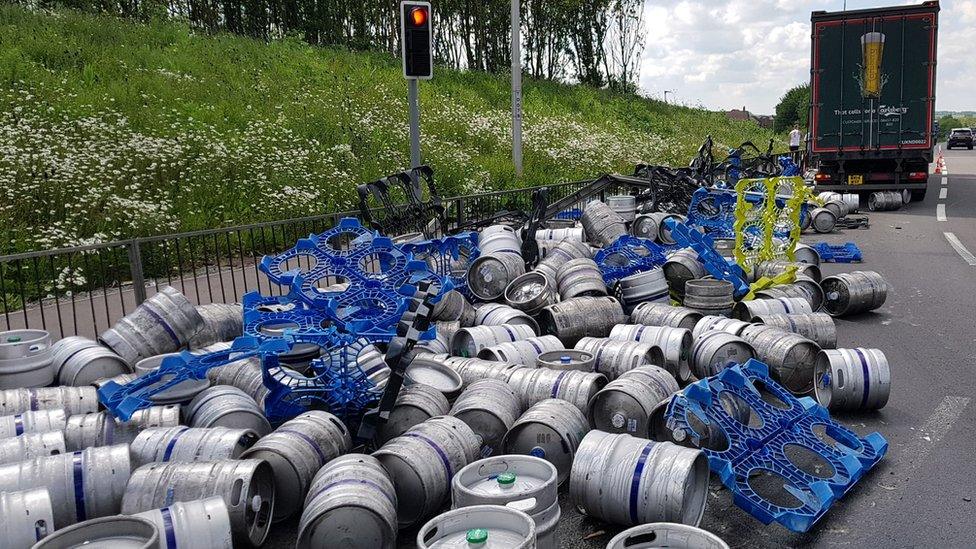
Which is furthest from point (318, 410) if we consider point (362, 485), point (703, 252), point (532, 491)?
point (703, 252)

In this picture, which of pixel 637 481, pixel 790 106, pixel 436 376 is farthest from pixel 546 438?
pixel 790 106

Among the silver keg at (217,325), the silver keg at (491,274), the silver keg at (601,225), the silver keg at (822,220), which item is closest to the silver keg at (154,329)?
the silver keg at (217,325)

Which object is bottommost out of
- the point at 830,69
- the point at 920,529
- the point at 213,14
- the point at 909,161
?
the point at 920,529

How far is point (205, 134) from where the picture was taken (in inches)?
625

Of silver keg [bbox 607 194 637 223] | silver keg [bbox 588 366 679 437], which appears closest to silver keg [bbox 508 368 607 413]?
silver keg [bbox 588 366 679 437]

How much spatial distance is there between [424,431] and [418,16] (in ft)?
22.3

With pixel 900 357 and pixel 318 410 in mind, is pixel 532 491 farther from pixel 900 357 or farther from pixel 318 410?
pixel 900 357

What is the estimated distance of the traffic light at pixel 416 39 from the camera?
9914mm

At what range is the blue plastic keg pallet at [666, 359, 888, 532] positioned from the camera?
4.50 m

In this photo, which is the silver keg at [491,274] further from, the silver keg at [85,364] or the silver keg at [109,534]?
the silver keg at [109,534]

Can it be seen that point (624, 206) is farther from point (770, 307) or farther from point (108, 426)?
point (108, 426)

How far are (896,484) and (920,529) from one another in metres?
0.62

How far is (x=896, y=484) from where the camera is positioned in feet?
16.8

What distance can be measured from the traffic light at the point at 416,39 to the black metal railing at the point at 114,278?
2.25 m
